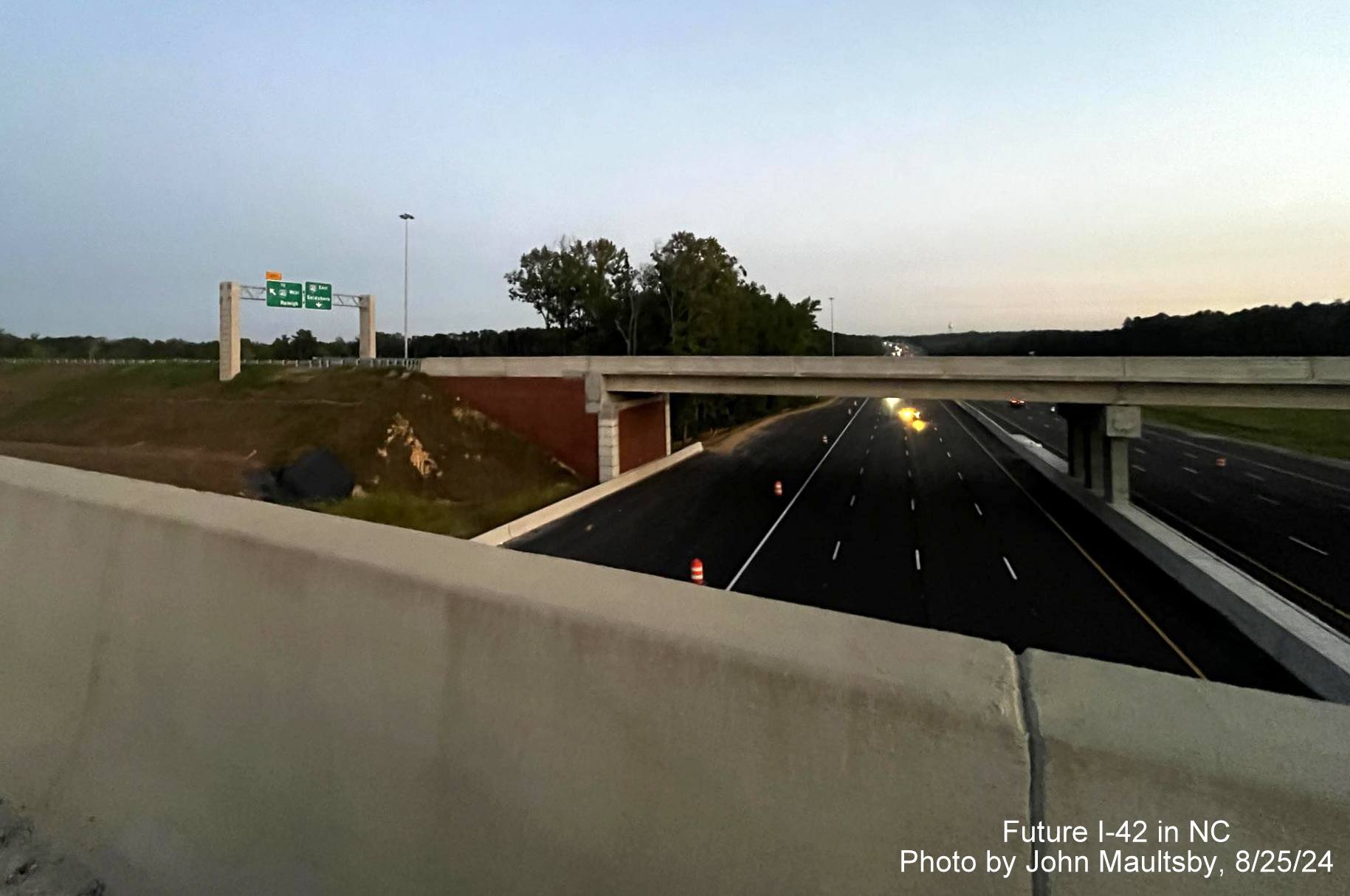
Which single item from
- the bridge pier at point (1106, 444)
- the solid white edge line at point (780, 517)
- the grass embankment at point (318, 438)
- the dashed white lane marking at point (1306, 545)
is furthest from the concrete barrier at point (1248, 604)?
the grass embankment at point (318, 438)

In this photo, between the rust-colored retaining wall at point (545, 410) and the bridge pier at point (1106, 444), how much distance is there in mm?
23015

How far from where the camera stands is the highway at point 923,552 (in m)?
16.5

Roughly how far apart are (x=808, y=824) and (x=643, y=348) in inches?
2740

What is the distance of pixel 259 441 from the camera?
1379 inches

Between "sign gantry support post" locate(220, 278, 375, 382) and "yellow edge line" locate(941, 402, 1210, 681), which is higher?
"sign gantry support post" locate(220, 278, 375, 382)

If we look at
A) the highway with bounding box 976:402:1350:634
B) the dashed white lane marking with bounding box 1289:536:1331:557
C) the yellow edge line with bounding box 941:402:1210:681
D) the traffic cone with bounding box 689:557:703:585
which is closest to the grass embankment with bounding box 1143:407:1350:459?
the highway with bounding box 976:402:1350:634

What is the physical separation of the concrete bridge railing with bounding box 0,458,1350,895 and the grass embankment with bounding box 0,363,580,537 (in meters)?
22.3

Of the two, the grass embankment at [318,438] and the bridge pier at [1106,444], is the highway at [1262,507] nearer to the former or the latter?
the bridge pier at [1106,444]

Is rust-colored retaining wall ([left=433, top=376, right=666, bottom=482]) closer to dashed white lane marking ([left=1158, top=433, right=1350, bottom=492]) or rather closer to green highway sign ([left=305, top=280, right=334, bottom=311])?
green highway sign ([left=305, top=280, right=334, bottom=311])

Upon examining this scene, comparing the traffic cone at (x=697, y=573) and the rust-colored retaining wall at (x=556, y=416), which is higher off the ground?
the rust-colored retaining wall at (x=556, y=416)

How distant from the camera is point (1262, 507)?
3055 centimetres

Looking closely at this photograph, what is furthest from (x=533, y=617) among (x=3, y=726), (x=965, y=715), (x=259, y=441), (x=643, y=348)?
(x=643, y=348)

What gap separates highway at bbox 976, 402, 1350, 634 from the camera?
20422mm

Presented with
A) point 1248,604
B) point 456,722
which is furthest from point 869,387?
point 456,722
